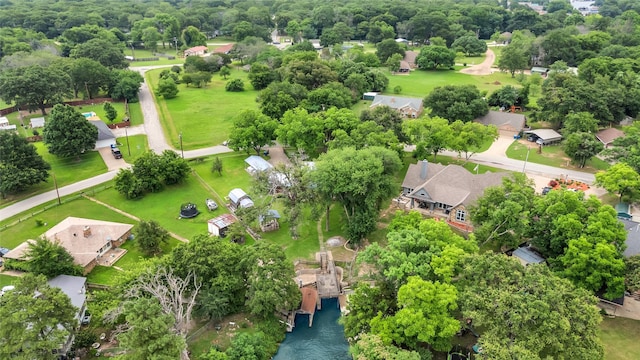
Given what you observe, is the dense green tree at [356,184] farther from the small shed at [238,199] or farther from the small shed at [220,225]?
the small shed at [220,225]

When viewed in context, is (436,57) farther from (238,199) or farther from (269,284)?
(269,284)

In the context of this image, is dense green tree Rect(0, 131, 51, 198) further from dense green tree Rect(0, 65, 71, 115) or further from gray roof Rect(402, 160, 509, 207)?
gray roof Rect(402, 160, 509, 207)

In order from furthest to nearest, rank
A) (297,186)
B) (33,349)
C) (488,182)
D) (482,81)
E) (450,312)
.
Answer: (482,81) → (488,182) → (297,186) → (450,312) → (33,349)

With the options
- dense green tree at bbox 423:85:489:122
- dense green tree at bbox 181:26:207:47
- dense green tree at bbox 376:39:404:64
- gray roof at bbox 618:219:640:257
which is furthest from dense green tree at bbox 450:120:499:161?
dense green tree at bbox 181:26:207:47

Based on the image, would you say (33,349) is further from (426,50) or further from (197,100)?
(426,50)

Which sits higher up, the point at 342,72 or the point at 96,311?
the point at 342,72

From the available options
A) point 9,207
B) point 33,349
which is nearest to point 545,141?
point 33,349
